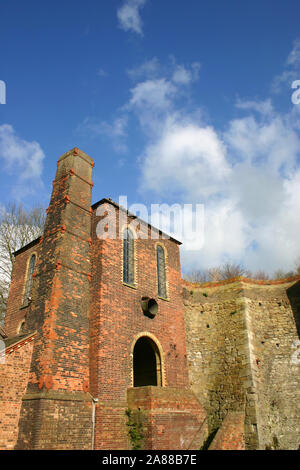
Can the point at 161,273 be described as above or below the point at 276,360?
above

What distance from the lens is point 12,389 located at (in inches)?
410

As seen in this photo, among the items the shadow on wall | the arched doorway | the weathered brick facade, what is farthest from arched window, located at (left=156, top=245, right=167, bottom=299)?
the shadow on wall

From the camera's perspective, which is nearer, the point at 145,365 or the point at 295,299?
the point at 295,299

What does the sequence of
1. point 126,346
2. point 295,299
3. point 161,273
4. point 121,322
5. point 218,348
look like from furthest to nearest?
point 161,273
point 218,348
point 295,299
point 121,322
point 126,346

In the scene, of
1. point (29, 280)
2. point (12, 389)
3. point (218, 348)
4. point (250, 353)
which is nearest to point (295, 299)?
point (250, 353)

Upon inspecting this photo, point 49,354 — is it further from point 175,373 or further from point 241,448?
point 241,448

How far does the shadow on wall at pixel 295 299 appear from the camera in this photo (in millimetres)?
14780

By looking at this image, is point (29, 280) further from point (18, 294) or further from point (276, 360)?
point (276, 360)

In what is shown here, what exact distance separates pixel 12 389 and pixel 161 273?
7.87 m

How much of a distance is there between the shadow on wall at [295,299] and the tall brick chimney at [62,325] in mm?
8972

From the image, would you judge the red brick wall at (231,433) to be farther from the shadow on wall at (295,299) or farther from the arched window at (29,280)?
the arched window at (29,280)

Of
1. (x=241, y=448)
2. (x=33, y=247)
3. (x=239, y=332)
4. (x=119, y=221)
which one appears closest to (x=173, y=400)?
(x=241, y=448)

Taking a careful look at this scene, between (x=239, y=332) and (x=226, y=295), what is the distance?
1.95 m

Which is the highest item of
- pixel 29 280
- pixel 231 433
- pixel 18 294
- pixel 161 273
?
pixel 161 273
